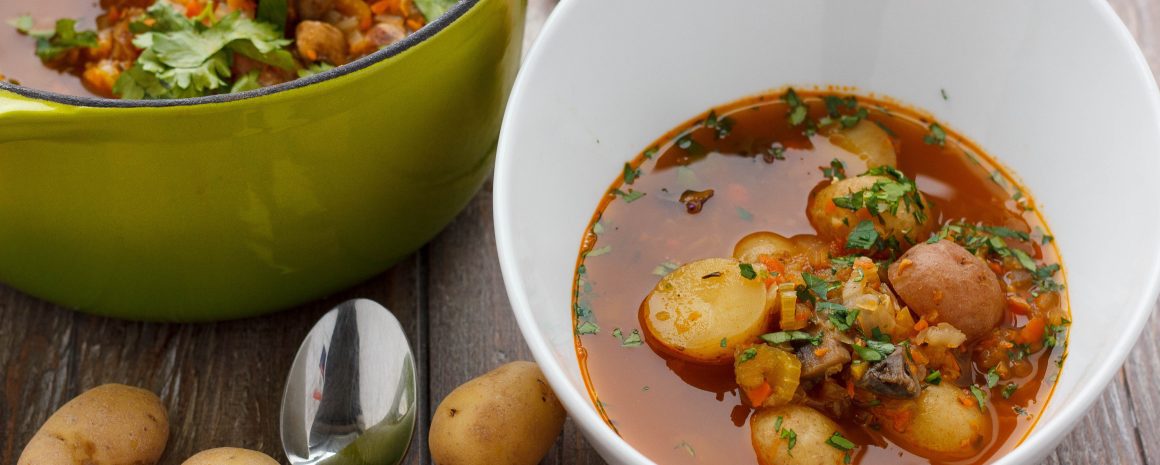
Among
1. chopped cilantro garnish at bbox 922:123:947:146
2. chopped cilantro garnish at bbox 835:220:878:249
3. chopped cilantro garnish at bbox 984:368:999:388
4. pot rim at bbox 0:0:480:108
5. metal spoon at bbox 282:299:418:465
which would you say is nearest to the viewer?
pot rim at bbox 0:0:480:108

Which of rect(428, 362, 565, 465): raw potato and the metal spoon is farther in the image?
the metal spoon

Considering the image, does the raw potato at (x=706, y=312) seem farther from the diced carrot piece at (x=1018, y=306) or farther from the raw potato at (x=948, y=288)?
the diced carrot piece at (x=1018, y=306)

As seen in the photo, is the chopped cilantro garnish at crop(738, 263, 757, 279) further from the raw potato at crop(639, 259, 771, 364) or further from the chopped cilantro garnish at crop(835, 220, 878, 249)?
the chopped cilantro garnish at crop(835, 220, 878, 249)

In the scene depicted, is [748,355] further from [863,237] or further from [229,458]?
[229,458]

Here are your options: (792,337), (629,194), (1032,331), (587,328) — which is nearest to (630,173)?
(629,194)

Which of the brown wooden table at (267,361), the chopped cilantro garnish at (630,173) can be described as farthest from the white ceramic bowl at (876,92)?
the brown wooden table at (267,361)

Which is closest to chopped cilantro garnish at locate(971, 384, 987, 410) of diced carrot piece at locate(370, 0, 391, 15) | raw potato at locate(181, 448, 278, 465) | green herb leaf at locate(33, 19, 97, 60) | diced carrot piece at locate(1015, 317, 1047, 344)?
diced carrot piece at locate(1015, 317, 1047, 344)
